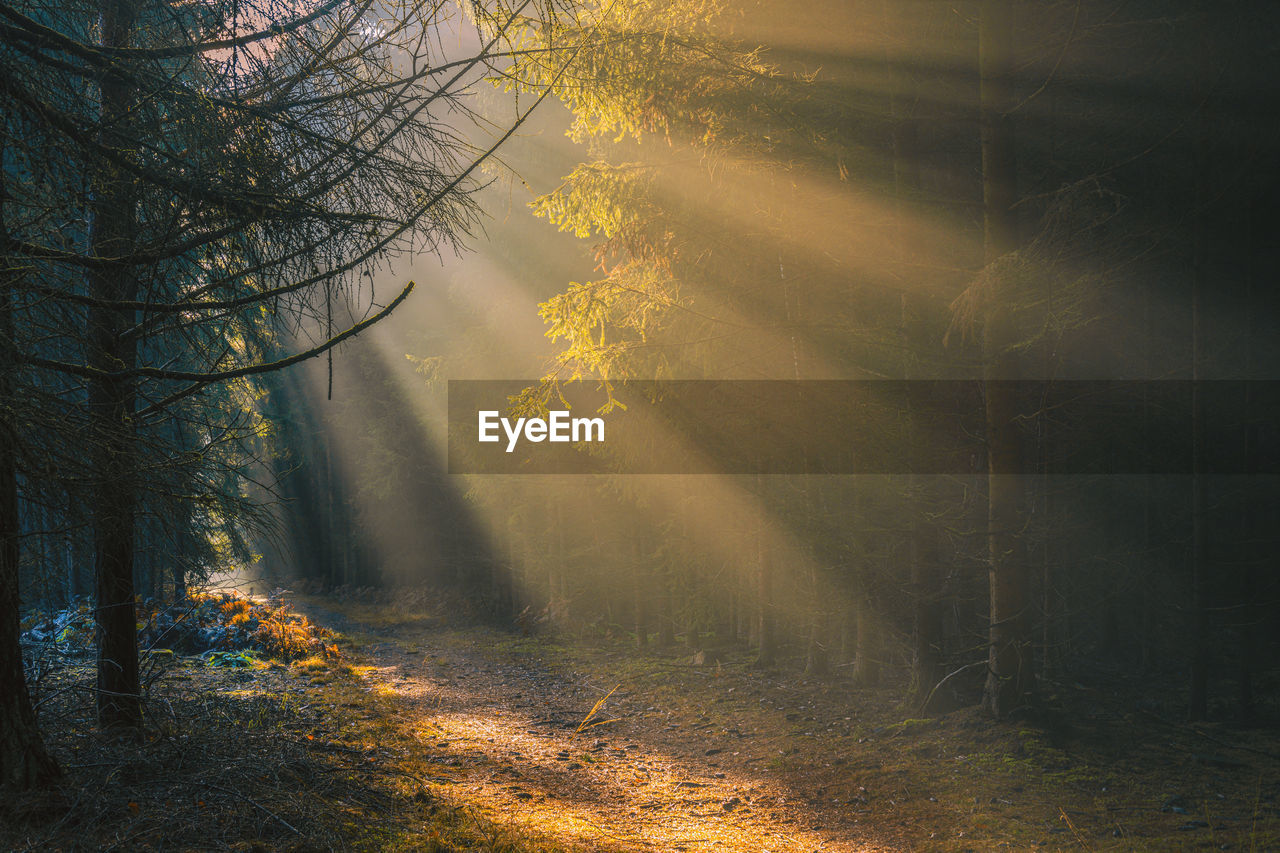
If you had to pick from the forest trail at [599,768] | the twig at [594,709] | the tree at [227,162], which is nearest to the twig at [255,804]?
the tree at [227,162]

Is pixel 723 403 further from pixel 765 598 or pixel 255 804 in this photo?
pixel 255 804

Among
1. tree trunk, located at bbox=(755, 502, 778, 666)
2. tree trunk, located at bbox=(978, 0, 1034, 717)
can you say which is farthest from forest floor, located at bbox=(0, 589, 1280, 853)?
tree trunk, located at bbox=(755, 502, 778, 666)

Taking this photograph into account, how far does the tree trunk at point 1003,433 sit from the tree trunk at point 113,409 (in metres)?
7.95

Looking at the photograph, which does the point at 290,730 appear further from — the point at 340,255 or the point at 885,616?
the point at 885,616

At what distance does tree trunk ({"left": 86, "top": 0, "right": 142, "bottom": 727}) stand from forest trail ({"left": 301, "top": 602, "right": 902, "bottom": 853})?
2.74 metres

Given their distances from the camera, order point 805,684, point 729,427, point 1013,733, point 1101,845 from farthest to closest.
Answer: point 805,684, point 729,427, point 1013,733, point 1101,845

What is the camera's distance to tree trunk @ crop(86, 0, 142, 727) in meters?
3.66

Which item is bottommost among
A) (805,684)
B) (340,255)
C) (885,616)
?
(805,684)

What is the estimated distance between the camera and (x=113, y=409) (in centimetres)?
475

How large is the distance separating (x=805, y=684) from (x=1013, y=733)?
12.6 ft

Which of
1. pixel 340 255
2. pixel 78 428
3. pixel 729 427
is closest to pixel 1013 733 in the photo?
pixel 729 427

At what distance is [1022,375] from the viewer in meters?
9.16

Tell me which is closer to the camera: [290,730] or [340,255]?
[340,255]

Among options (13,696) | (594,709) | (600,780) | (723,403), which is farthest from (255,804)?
(723,403)
